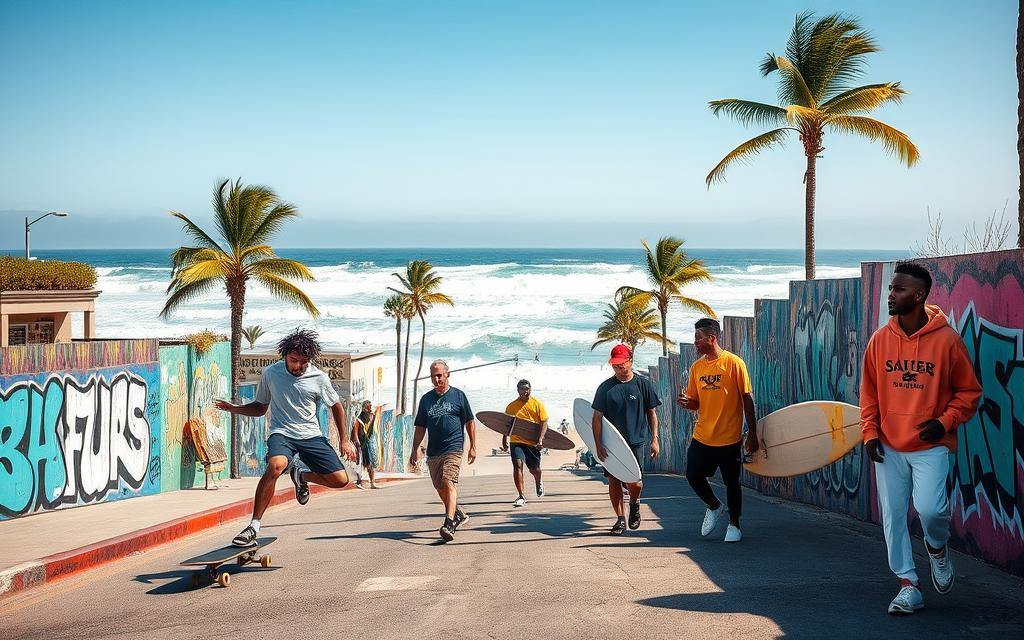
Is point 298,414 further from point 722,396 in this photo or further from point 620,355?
point 722,396

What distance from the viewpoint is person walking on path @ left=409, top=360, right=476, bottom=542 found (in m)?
8.93

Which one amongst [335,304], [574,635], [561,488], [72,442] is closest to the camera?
[574,635]

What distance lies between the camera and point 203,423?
1689 cm

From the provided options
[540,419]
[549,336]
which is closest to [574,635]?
[540,419]

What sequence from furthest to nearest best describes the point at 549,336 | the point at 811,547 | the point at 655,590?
1. the point at 549,336
2. the point at 811,547
3. the point at 655,590

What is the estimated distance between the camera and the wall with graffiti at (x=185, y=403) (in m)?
15.7

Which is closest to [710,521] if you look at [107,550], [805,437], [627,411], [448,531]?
[805,437]

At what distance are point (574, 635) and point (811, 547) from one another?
2.99 metres

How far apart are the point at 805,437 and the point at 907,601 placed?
110 inches

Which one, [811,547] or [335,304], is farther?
[335,304]

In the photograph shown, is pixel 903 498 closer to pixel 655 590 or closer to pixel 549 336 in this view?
pixel 655 590

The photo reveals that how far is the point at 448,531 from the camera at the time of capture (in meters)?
8.62

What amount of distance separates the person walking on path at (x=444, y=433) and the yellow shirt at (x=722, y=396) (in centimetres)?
217

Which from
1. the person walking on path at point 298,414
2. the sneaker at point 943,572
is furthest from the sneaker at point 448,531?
the sneaker at point 943,572
